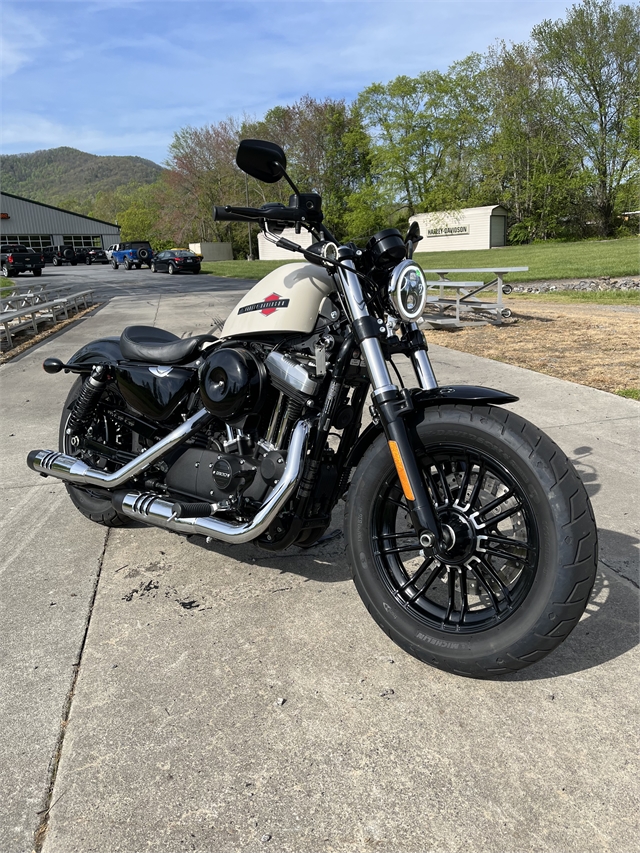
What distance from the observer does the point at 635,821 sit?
1743mm

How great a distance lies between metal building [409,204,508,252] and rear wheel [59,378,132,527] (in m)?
45.3

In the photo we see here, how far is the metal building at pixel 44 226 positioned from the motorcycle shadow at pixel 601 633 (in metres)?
75.9

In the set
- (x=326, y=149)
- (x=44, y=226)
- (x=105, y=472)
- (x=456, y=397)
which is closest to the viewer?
(x=456, y=397)

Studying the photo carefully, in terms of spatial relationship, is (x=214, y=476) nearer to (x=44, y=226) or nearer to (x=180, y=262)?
(x=180, y=262)

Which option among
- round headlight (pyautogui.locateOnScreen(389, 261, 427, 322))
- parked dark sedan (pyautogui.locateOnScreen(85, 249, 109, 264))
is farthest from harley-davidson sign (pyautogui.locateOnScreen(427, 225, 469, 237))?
round headlight (pyautogui.locateOnScreen(389, 261, 427, 322))

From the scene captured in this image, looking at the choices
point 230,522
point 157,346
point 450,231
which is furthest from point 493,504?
point 450,231

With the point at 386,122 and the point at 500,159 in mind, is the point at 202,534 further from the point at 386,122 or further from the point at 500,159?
the point at 500,159

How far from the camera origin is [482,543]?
2.32m

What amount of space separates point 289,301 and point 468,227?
48754 mm

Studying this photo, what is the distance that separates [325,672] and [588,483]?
2324 mm

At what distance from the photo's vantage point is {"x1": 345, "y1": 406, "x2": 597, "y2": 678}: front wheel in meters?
2.10

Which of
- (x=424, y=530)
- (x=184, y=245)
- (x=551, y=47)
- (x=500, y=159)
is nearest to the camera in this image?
(x=424, y=530)

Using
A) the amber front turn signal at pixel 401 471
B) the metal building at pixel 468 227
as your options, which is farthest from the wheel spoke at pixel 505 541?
the metal building at pixel 468 227

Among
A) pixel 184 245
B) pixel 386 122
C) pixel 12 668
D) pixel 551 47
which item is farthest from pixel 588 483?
pixel 184 245
